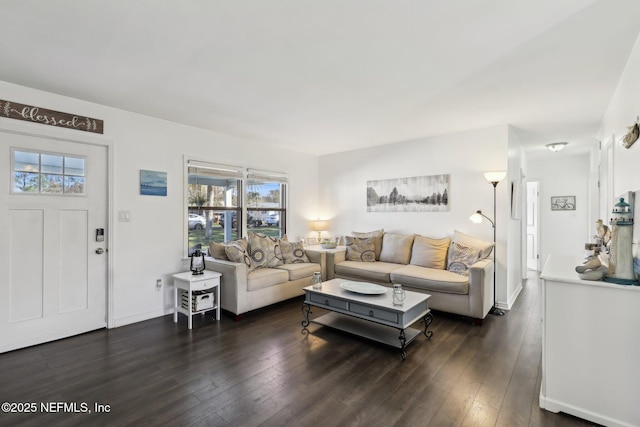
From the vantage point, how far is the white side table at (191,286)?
333cm

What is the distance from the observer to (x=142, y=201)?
3.55 meters

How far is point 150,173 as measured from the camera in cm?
360

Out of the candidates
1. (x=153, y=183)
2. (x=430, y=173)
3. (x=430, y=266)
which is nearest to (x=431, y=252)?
(x=430, y=266)

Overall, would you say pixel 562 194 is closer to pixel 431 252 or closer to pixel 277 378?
pixel 431 252

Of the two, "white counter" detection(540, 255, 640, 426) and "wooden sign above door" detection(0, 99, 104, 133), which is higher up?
"wooden sign above door" detection(0, 99, 104, 133)

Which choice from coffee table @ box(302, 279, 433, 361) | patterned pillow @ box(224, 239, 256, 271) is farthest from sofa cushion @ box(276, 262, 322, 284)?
coffee table @ box(302, 279, 433, 361)

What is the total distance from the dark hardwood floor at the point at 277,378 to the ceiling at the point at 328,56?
240 cm

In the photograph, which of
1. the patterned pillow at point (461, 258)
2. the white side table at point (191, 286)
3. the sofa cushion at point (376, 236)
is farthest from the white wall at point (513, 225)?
the white side table at point (191, 286)

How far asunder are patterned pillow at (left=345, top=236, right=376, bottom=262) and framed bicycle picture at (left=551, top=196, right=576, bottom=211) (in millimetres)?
4193

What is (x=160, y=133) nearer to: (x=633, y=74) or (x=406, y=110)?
(x=406, y=110)

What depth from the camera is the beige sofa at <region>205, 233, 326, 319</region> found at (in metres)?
3.53

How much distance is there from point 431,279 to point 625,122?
2218mm

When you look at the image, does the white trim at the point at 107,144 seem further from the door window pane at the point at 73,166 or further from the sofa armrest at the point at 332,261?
the sofa armrest at the point at 332,261

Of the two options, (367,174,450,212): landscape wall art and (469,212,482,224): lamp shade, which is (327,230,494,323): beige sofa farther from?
(367,174,450,212): landscape wall art
